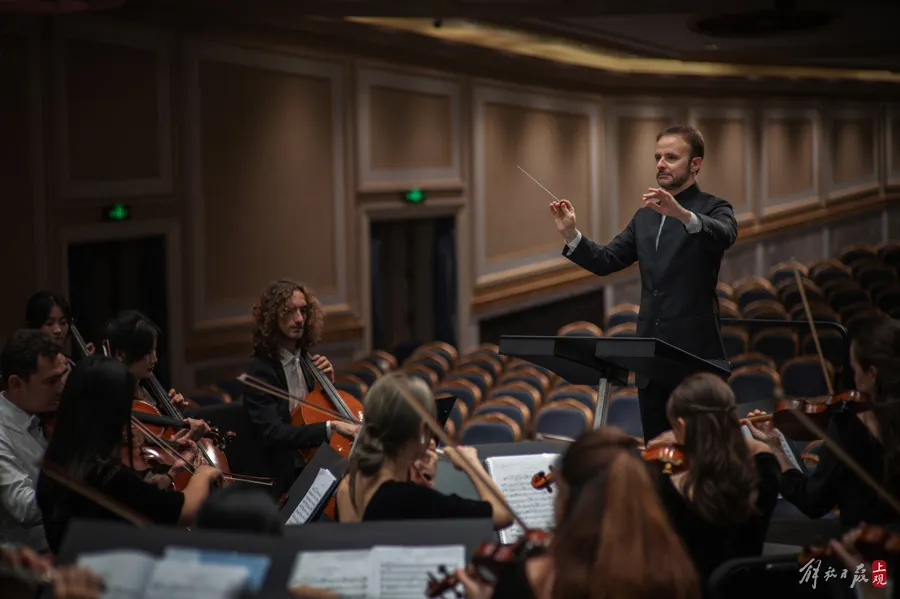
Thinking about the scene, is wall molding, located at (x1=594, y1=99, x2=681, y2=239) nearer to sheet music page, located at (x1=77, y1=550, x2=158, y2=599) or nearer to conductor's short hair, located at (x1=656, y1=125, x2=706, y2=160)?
conductor's short hair, located at (x1=656, y1=125, x2=706, y2=160)

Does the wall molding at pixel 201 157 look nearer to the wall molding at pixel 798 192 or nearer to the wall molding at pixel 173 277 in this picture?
the wall molding at pixel 173 277

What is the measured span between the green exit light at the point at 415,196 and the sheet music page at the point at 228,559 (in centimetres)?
759

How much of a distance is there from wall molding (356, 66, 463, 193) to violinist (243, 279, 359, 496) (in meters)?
4.99

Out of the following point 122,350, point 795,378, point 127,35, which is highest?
point 127,35

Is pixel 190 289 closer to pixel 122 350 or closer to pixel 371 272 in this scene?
pixel 371 272

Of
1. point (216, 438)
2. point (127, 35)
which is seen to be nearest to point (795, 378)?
point (216, 438)

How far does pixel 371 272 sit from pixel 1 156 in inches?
147

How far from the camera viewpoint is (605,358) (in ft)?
9.70

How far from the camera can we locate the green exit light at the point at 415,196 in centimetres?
935

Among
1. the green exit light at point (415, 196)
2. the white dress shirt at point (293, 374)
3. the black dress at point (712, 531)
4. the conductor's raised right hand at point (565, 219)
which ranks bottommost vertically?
the black dress at point (712, 531)

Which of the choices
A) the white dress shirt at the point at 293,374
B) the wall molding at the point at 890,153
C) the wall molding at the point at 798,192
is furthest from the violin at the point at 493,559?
the wall molding at the point at 890,153

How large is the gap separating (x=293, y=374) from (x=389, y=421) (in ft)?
4.83

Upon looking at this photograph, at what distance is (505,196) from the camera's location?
10938 millimetres

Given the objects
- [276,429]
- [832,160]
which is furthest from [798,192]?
[276,429]
